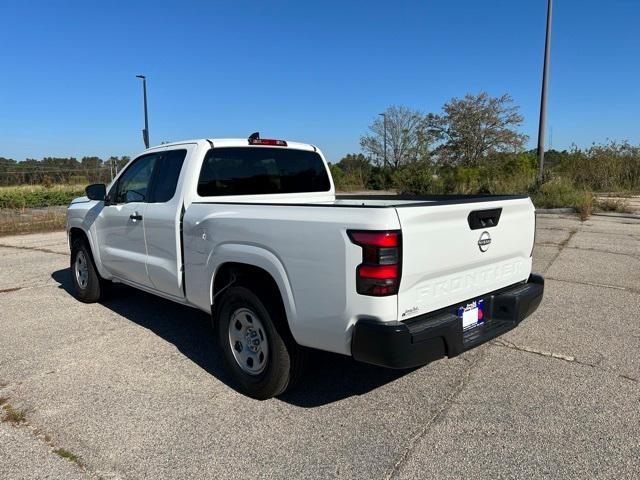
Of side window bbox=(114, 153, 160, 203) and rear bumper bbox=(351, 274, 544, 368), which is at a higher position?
side window bbox=(114, 153, 160, 203)

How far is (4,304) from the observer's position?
243 inches

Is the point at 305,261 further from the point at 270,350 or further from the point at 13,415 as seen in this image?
the point at 13,415

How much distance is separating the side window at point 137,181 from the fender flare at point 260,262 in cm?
144

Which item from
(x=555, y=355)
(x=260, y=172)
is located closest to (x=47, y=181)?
(x=260, y=172)

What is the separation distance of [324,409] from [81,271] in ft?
14.1

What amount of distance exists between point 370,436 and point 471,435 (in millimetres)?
610

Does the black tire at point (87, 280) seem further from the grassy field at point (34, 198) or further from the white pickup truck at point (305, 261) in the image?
the grassy field at point (34, 198)

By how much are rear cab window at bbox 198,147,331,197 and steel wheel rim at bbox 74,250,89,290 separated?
2.81 meters

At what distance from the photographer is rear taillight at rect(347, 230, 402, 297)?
2.62 m

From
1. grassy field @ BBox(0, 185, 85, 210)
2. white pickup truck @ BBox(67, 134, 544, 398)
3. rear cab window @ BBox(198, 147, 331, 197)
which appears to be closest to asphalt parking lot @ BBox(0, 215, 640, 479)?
white pickup truck @ BBox(67, 134, 544, 398)

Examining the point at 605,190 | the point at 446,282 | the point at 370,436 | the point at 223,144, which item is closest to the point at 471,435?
the point at 370,436

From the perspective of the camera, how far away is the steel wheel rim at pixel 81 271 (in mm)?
6074

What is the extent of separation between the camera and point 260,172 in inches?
181

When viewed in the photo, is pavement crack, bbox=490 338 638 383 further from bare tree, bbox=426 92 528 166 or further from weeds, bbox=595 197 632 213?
bare tree, bbox=426 92 528 166
